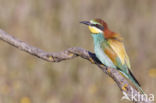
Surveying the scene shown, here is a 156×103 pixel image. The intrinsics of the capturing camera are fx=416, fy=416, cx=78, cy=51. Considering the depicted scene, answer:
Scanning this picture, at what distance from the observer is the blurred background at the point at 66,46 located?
3598mm

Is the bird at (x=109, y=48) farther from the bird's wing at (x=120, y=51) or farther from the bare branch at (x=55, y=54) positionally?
the bare branch at (x=55, y=54)

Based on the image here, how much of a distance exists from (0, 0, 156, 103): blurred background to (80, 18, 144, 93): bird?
1.04 m

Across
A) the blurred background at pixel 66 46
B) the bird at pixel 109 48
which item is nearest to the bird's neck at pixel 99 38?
the bird at pixel 109 48

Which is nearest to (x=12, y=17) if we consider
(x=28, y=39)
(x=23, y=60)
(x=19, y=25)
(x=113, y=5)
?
(x=19, y=25)

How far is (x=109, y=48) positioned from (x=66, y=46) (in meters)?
1.67

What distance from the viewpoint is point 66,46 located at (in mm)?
4184

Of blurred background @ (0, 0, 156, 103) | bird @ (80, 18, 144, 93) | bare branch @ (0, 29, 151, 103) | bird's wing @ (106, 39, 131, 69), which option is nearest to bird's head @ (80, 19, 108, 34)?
bird @ (80, 18, 144, 93)

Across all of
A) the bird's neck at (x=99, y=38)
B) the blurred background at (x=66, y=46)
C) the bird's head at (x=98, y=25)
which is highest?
the bird's head at (x=98, y=25)

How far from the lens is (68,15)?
15.2 feet

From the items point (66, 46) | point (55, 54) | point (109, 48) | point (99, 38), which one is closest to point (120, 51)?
point (109, 48)

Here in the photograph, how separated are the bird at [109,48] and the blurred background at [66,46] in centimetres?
104

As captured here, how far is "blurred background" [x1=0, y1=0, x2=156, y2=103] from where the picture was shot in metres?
3.60

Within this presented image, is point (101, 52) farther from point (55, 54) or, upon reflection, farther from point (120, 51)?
point (55, 54)

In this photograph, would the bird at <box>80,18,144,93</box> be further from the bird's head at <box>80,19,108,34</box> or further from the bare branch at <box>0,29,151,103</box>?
the bare branch at <box>0,29,151,103</box>
